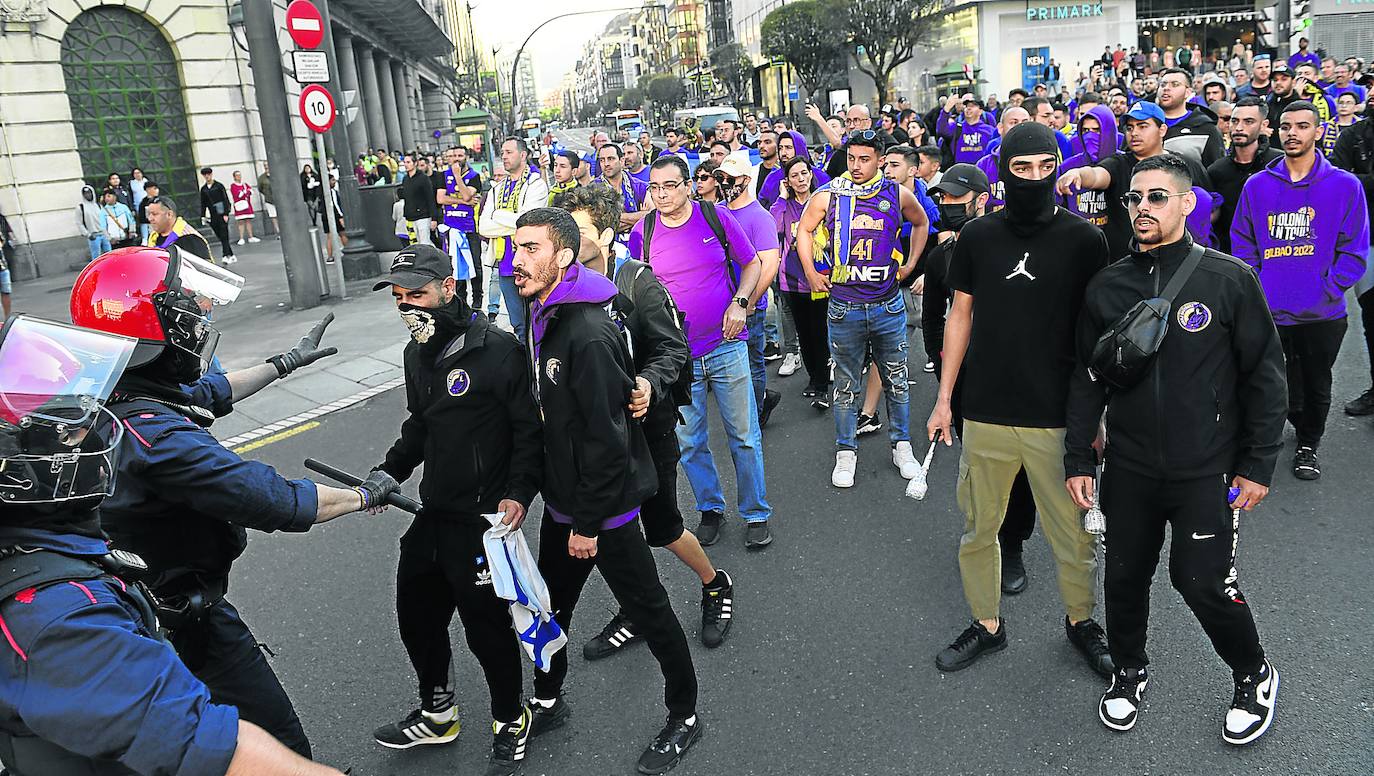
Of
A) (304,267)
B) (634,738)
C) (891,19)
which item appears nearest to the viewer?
(634,738)

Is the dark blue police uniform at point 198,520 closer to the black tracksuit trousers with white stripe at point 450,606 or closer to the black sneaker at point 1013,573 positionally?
the black tracksuit trousers with white stripe at point 450,606

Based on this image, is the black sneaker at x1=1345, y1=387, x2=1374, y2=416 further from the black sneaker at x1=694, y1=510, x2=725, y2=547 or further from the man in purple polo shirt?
the black sneaker at x1=694, y1=510, x2=725, y2=547

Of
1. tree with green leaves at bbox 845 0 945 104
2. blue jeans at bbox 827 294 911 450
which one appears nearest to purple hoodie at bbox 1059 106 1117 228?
blue jeans at bbox 827 294 911 450

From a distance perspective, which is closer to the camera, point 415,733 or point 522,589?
point 522,589

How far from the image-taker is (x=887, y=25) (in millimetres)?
46469

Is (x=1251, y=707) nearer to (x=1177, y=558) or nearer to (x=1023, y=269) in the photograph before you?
(x=1177, y=558)

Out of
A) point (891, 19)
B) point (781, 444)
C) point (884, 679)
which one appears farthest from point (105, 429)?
point (891, 19)

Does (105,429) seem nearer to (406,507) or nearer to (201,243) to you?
(406,507)

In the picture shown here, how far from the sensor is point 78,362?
183cm

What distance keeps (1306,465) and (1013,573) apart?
2151 mm

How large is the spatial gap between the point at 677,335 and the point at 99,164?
19.8 m

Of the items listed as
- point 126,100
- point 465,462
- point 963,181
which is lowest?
point 465,462

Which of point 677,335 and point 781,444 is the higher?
point 677,335

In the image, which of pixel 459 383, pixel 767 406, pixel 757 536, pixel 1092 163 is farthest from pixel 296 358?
pixel 1092 163
